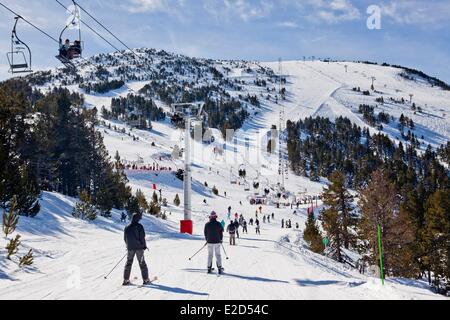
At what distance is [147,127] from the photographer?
144 metres

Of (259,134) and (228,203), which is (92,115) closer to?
(228,203)

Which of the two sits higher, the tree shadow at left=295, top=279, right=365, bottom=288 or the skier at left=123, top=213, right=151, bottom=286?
the skier at left=123, top=213, right=151, bottom=286

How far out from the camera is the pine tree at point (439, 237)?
34.9 metres

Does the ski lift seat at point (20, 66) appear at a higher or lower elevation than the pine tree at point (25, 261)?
higher

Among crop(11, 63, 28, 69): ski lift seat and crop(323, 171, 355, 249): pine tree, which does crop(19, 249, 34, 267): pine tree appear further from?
crop(323, 171, 355, 249): pine tree

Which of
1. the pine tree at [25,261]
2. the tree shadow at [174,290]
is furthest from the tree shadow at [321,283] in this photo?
the pine tree at [25,261]

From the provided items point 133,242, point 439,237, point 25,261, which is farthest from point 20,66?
point 439,237

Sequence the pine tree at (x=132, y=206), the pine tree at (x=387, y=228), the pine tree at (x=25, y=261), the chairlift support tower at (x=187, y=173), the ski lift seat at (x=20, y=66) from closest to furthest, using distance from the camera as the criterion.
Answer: the pine tree at (x=25, y=261) → the ski lift seat at (x=20, y=66) → the chairlift support tower at (x=187, y=173) → the pine tree at (x=387, y=228) → the pine tree at (x=132, y=206)

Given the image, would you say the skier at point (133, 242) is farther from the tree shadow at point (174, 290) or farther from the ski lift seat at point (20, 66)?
the ski lift seat at point (20, 66)

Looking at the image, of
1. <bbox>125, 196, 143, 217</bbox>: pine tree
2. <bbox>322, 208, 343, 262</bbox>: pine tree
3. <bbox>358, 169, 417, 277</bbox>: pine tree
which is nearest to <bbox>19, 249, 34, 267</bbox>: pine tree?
<bbox>125, 196, 143, 217</bbox>: pine tree

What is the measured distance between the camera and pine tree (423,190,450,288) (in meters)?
34.9

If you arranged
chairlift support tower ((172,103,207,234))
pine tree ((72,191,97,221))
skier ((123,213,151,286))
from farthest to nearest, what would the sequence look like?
chairlift support tower ((172,103,207,234)) < pine tree ((72,191,97,221)) < skier ((123,213,151,286))

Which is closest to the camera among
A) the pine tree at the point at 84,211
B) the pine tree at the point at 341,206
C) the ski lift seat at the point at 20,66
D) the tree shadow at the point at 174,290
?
the tree shadow at the point at 174,290

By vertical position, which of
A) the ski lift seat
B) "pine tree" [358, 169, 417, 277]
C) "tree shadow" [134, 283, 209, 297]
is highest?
the ski lift seat
